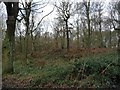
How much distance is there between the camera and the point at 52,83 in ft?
36.5

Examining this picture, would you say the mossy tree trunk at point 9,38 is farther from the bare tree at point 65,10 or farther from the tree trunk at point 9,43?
the bare tree at point 65,10

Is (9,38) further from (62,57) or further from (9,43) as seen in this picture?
(62,57)

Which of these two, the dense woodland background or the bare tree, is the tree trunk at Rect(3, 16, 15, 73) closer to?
the dense woodland background

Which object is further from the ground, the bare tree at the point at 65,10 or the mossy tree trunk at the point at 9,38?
the bare tree at the point at 65,10

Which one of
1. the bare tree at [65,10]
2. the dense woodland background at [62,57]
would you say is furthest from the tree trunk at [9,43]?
the bare tree at [65,10]

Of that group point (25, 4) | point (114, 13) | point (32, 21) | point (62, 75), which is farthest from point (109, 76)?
point (114, 13)

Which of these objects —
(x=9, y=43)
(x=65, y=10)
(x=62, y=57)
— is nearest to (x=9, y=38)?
(x=9, y=43)

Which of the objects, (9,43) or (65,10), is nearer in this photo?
(9,43)

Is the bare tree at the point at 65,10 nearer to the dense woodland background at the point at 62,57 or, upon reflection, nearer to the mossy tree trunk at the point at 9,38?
the dense woodland background at the point at 62,57

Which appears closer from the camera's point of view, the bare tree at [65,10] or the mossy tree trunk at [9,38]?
the mossy tree trunk at [9,38]

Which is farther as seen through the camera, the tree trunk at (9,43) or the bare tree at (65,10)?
the bare tree at (65,10)

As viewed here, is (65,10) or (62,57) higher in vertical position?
(65,10)

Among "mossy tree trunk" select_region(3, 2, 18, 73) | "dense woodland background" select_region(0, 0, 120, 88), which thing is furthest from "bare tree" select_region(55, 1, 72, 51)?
"mossy tree trunk" select_region(3, 2, 18, 73)

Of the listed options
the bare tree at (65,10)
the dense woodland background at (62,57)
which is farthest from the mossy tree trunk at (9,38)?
the bare tree at (65,10)
